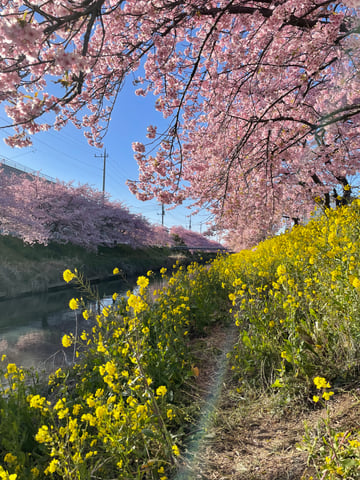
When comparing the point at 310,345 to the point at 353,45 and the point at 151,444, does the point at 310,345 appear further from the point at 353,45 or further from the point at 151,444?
the point at 353,45

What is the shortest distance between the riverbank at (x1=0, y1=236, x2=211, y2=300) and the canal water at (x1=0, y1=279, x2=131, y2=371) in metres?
0.72

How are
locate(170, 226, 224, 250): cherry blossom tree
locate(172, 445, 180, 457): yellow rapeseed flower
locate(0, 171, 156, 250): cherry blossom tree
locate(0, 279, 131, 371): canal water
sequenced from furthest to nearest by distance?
1. locate(170, 226, 224, 250): cherry blossom tree
2. locate(0, 171, 156, 250): cherry blossom tree
3. locate(0, 279, 131, 371): canal water
4. locate(172, 445, 180, 457): yellow rapeseed flower

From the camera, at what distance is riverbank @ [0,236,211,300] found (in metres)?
13.8

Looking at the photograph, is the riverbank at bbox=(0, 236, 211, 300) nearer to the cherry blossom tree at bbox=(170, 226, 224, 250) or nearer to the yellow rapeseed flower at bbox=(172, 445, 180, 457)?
the yellow rapeseed flower at bbox=(172, 445, 180, 457)

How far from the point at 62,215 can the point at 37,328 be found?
42.0ft

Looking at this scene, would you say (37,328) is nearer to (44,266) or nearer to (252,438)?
(44,266)

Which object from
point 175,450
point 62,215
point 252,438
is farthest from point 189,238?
point 175,450

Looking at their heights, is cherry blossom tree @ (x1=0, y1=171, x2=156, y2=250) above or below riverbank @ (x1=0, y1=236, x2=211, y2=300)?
above

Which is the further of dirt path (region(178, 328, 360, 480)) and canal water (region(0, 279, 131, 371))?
canal water (region(0, 279, 131, 371))

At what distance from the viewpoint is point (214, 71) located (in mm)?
5906

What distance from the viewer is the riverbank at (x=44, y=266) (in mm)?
13805

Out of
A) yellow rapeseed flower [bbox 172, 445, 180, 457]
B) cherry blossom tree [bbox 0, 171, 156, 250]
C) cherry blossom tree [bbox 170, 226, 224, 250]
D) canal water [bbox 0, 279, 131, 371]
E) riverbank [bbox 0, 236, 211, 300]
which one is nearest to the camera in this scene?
yellow rapeseed flower [bbox 172, 445, 180, 457]

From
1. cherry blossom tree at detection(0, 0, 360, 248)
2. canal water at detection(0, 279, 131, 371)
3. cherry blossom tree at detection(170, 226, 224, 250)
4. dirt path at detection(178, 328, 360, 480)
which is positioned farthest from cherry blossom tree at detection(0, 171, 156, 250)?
cherry blossom tree at detection(170, 226, 224, 250)

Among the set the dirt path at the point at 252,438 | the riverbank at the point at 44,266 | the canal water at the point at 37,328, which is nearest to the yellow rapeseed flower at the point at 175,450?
the dirt path at the point at 252,438
